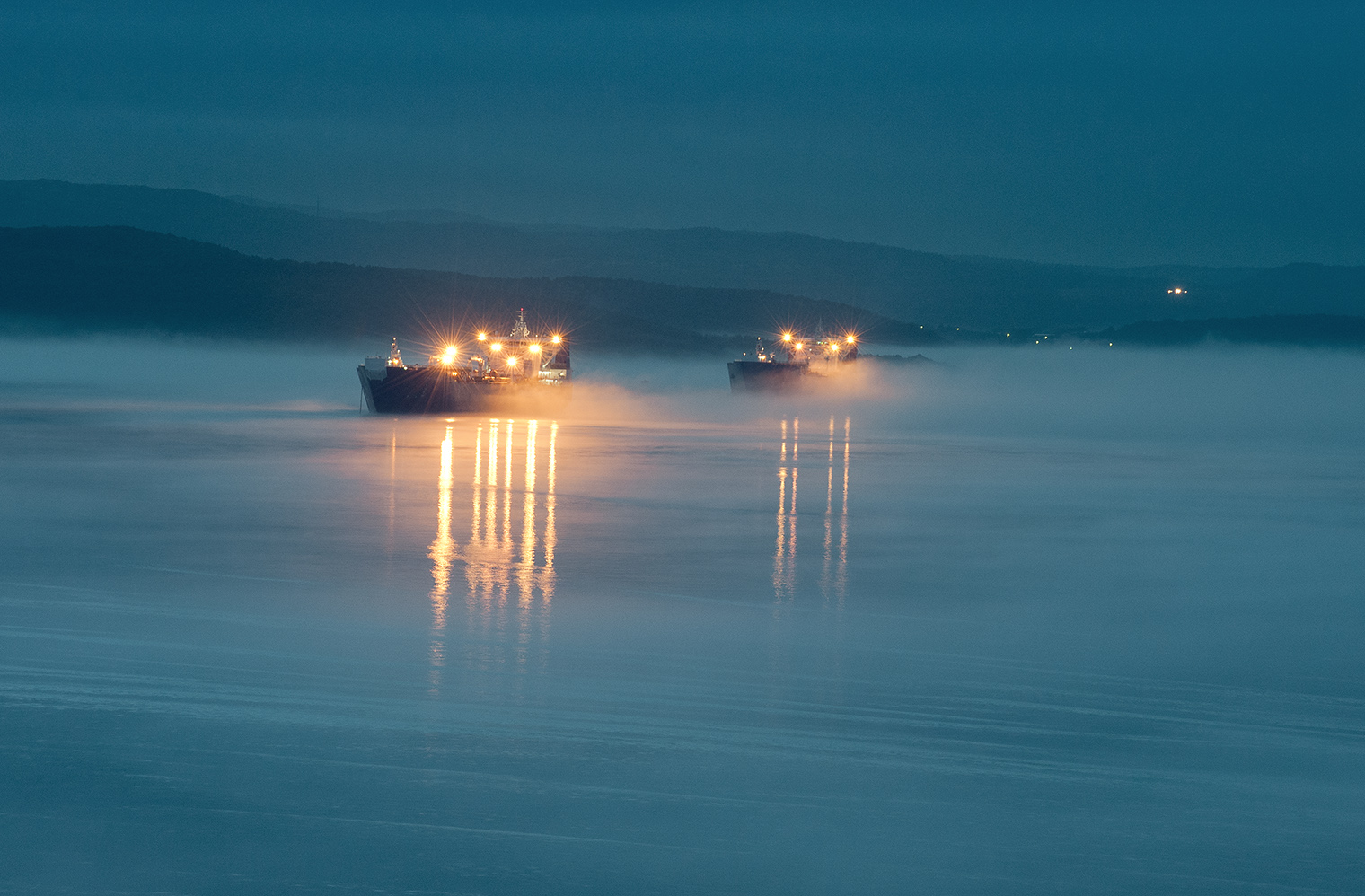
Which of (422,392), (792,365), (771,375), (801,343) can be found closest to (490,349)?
(422,392)

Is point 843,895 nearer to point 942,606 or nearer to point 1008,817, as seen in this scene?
point 1008,817

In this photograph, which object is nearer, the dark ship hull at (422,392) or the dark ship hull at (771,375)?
the dark ship hull at (422,392)

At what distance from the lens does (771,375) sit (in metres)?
94.0

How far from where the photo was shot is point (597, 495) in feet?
91.9

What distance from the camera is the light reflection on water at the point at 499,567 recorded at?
13.0m

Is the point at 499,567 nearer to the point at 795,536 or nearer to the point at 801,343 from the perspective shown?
the point at 795,536

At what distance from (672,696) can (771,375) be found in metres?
83.3

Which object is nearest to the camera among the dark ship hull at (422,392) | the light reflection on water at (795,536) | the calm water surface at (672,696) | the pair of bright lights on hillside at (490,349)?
the calm water surface at (672,696)

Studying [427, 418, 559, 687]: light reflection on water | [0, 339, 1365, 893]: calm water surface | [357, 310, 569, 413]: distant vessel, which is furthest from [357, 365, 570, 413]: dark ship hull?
[0, 339, 1365, 893]: calm water surface

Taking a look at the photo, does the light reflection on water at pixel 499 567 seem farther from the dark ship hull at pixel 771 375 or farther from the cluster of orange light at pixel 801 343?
the cluster of orange light at pixel 801 343

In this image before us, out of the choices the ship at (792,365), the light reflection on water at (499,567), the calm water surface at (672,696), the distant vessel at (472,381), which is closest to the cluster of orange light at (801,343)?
the ship at (792,365)

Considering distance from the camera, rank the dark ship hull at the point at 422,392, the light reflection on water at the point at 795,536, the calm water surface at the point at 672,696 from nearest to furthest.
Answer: the calm water surface at the point at 672,696 < the light reflection on water at the point at 795,536 < the dark ship hull at the point at 422,392

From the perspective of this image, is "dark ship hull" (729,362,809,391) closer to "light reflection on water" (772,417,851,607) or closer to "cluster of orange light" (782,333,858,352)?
"cluster of orange light" (782,333,858,352)

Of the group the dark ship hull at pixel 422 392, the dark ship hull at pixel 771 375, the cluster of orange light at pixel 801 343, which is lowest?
the dark ship hull at pixel 422 392
